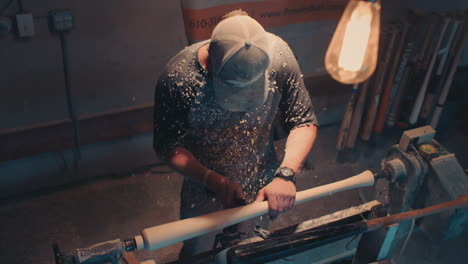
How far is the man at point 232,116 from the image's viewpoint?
1.64m

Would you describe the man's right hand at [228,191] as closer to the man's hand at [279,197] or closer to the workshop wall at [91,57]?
the man's hand at [279,197]

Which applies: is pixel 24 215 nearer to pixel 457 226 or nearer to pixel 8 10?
pixel 8 10

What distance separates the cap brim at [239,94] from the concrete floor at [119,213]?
166cm

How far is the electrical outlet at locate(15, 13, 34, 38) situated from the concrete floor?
1451mm

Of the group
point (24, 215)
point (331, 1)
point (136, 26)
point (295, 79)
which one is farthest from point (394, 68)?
point (24, 215)

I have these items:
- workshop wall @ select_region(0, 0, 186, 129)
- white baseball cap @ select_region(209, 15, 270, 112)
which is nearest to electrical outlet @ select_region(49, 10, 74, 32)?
workshop wall @ select_region(0, 0, 186, 129)

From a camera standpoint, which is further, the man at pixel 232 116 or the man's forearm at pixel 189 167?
the man's forearm at pixel 189 167

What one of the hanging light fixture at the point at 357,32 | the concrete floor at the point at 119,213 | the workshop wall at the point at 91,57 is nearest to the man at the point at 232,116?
the hanging light fixture at the point at 357,32

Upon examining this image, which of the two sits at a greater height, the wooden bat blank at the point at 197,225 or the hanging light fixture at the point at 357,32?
the hanging light fixture at the point at 357,32

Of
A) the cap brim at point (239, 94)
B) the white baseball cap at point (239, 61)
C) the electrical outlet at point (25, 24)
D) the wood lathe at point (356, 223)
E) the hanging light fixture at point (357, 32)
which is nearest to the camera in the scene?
the wood lathe at point (356, 223)

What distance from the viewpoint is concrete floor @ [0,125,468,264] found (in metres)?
3.00

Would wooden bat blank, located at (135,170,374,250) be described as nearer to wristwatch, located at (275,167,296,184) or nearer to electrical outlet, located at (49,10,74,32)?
wristwatch, located at (275,167,296,184)

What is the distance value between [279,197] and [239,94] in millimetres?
515

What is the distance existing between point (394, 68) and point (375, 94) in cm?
30
